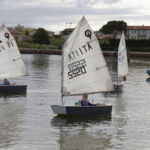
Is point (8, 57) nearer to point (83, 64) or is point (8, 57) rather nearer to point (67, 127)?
point (83, 64)

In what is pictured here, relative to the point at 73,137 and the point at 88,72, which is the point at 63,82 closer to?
the point at 88,72

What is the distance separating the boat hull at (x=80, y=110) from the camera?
40.1 metres

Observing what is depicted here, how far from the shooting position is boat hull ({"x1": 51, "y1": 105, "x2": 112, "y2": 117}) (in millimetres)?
40062

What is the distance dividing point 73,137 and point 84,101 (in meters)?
7.05

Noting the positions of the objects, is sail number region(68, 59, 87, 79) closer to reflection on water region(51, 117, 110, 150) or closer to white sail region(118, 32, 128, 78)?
reflection on water region(51, 117, 110, 150)

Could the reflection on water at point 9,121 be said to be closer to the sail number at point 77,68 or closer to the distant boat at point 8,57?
the sail number at point 77,68

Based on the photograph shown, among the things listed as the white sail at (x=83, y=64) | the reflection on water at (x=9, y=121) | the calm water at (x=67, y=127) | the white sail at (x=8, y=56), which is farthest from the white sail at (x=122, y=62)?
the white sail at (x=83, y=64)

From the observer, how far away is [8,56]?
193 feet

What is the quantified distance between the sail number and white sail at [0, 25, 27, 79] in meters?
19.1

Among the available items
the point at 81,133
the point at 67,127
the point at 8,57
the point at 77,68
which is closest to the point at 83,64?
the point at 77,68

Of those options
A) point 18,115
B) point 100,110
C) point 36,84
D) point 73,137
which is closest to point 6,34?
point 36,84

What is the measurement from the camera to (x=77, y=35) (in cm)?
4088

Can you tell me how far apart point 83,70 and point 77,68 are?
650 mm

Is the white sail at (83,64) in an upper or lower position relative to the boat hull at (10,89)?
upper
